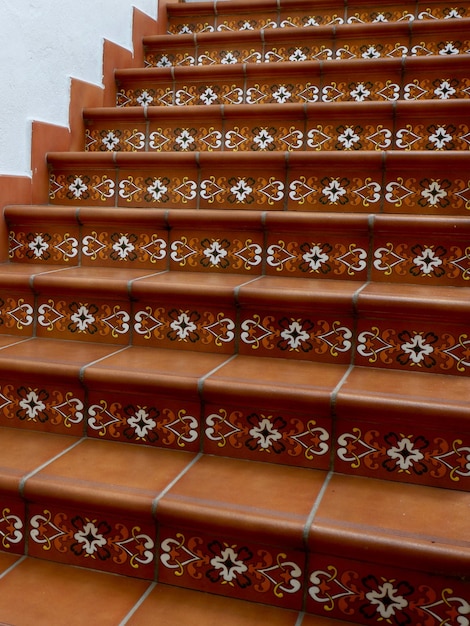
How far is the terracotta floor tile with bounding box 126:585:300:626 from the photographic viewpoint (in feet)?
3.54

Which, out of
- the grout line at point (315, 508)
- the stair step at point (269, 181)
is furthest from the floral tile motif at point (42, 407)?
the stair step at point (269, 181)

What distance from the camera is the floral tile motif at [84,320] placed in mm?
1667

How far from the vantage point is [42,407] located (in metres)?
1.50

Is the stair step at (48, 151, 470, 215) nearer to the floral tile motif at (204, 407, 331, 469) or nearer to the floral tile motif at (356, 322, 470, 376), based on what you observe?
the floral tile motif at (356, 322, 470, 376)

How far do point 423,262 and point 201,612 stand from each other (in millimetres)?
1006

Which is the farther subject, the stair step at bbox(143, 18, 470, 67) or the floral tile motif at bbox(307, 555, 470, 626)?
the stair step at bbox(143, 18, 470, 67)

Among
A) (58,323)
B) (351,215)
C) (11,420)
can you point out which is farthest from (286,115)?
(11,420)

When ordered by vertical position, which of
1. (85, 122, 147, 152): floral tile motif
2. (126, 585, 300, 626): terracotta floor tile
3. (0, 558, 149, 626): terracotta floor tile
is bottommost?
(0, 558, 149, 626): terracotta floor tile

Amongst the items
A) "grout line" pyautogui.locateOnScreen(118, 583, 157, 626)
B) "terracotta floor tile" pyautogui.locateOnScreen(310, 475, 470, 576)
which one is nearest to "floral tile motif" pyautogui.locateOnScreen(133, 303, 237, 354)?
"terracotta floor tile" pyautogui.locateOnScreen(310, 475, 470, 576)

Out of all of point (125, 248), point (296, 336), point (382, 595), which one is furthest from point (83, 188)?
point (382, 595)

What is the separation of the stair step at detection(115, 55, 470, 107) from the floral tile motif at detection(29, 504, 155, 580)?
5.48 feet

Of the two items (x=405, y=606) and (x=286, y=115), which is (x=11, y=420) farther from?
(x=286, y=115)

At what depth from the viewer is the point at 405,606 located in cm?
105

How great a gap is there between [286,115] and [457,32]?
87 cm
